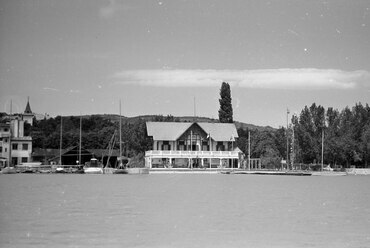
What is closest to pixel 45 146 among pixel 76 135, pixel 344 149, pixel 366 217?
pixel 76 135

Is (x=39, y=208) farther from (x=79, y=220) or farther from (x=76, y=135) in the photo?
(x=76, y=135)

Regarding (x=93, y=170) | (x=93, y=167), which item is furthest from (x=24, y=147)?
(x=93, y=170)

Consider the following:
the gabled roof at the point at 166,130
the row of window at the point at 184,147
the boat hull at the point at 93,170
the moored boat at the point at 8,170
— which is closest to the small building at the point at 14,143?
the moored boat at the point at 8,170

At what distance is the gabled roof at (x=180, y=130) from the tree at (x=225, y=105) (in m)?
5.40

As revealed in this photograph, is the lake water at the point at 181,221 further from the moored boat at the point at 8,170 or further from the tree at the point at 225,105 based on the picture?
the tree at the point at 225,105

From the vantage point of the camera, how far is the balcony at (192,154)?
81.2 metres

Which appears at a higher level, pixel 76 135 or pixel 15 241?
pixel 76 135

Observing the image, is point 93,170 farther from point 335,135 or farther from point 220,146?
point 335,135

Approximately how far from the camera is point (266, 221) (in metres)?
23.8

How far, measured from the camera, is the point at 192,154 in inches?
3228

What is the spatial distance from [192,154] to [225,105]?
1253cm

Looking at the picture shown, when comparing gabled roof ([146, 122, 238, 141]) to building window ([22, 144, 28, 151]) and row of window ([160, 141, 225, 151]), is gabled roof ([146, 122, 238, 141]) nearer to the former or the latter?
row of window ([160, 141, 225, 151])

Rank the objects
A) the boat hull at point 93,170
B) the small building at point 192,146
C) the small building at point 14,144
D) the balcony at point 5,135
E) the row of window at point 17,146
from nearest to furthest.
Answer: the boat hull at point 93,170, the small building at point 192,146, the balcony at point 5,135, the small building at point 14,144, the row of window at point 17,146

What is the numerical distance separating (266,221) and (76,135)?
7497 centimetres
